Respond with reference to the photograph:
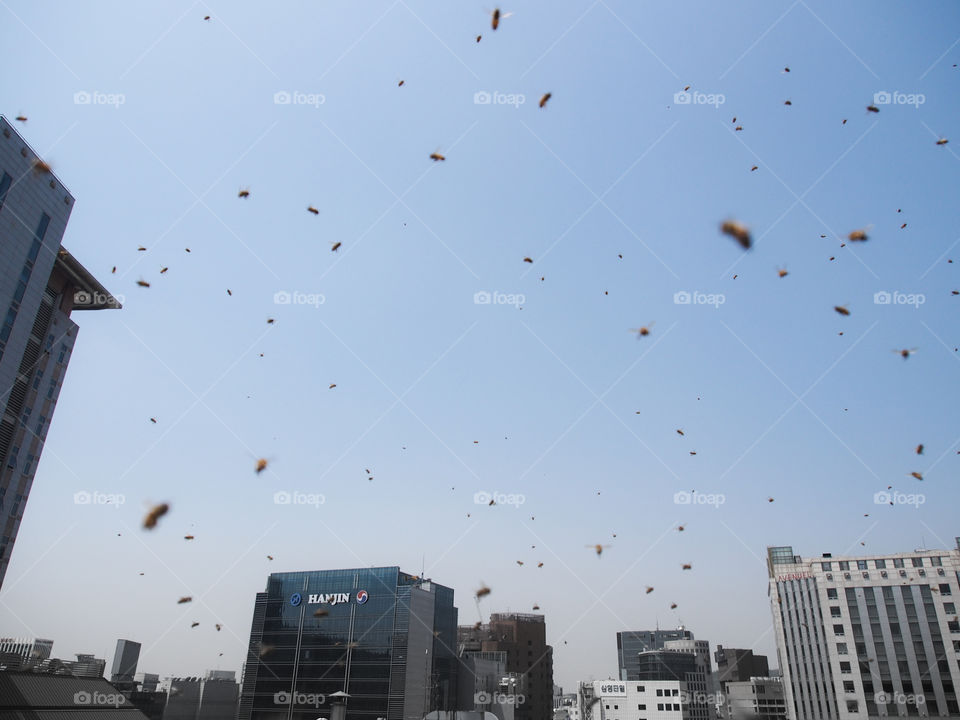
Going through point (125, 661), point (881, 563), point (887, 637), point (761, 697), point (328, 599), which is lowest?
point (761, 697)

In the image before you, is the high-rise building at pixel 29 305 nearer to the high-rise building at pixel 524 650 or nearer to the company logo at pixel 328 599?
the company logo at pixel 328 599

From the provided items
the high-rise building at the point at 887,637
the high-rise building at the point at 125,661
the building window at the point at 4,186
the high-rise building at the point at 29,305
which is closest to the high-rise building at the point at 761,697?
the high-rise building at the point at 887,637

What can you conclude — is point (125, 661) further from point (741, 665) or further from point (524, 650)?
point (741, 665)

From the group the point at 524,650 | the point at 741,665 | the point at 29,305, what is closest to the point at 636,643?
the point at 741,665

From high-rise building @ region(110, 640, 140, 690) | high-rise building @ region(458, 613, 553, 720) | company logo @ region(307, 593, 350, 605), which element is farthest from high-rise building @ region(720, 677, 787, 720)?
high-rise building @ region(110, 640, 140, 690)

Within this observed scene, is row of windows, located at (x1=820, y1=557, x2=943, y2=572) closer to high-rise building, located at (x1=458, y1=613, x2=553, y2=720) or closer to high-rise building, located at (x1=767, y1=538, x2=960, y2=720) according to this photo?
high-rise building, located at (x1=767, y1=538, x2=960, y2=720)

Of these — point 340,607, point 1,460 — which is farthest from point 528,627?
point 1,460
